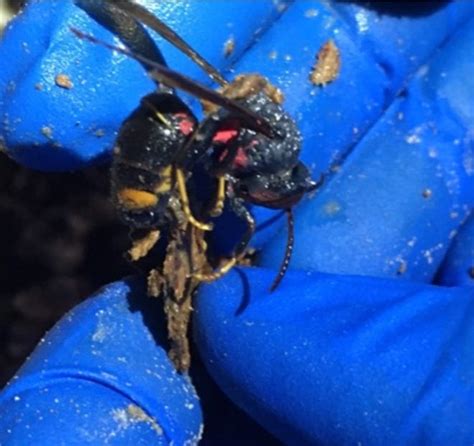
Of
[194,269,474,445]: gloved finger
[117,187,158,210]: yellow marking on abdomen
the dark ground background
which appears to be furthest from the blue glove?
the dark ground background

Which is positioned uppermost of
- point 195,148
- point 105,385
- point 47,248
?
point 195,148

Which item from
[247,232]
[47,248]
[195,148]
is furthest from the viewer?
[47,248]

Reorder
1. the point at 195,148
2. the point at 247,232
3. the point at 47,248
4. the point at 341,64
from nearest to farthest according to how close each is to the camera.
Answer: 1. the point at 195,148
2. the point at 247,232
3. the point at 341,64
4. the point at 47,248

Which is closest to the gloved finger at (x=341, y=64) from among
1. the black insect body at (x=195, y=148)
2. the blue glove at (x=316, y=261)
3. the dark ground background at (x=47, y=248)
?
the blue glove at (x=316, y=261)

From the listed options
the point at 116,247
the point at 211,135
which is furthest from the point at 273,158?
the point at 116,247


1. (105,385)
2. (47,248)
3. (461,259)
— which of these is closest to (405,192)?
(461,259)

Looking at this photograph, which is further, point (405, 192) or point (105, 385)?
point (405, 192)

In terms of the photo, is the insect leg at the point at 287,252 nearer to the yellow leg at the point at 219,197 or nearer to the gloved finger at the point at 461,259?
the yellow leg at the point at 219,197

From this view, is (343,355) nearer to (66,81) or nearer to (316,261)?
(316,261)
